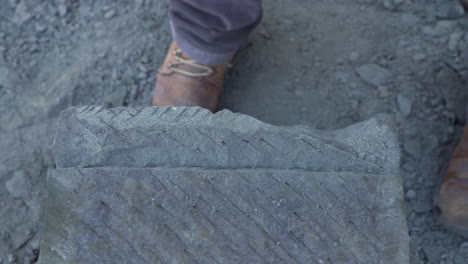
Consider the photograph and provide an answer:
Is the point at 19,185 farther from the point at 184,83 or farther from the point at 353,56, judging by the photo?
the point at 353,56

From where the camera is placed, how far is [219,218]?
3.57 ft

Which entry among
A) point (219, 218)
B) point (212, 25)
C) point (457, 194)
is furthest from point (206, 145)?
point (457, 194)

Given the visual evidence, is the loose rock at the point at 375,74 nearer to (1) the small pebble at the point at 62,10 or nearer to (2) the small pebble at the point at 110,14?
(2) the small pebble at the point at 110,14

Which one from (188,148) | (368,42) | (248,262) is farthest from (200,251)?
(368,42)

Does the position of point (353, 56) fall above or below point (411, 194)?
above

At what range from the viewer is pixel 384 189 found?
113cm

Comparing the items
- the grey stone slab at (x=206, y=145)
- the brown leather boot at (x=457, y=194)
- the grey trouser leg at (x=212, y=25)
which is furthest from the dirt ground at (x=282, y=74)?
the grey stone slab at (x=206, y=145)

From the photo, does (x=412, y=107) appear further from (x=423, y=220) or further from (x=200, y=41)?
(x=200, y=41)

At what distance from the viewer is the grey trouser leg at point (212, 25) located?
62.0 inches

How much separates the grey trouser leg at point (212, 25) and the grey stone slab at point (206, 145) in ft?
1.66

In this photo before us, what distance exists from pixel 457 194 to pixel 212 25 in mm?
1030

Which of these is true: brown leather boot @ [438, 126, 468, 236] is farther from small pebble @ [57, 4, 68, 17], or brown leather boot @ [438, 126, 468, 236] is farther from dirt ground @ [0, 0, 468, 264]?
small pebble @ [57, 4, 68, 17]

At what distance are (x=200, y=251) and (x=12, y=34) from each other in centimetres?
164

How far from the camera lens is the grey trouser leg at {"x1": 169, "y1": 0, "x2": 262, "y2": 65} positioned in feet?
5.16
